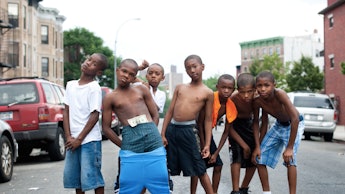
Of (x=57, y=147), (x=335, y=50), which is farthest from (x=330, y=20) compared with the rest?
(x=57, y=147)

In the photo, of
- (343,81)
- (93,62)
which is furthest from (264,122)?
(343,81)

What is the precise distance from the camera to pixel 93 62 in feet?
17.9

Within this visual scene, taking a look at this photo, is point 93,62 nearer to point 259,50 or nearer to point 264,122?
point 264,122

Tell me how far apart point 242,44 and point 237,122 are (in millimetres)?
85738

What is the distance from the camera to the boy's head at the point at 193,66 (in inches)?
228

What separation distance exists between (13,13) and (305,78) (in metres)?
24.6

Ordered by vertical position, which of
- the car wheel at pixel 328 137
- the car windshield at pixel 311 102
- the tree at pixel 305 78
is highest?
the tree at pixel 305 78

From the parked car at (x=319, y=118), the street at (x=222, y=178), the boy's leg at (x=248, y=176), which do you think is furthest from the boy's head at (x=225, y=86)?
the parked car at (x=319, y=118)

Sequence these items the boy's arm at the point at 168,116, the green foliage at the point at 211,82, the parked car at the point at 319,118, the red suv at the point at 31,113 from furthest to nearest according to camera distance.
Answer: the green foliage at the point at 211,82 < the parked car at the point at 319,118 < the red suv at the point at 31,113 < the boy's arm at the point at 168,116

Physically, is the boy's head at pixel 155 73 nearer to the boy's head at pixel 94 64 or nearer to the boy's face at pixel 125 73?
the boy's head at pixel 94 64

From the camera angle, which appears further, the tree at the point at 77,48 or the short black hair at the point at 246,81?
the tree at the point at 77,48

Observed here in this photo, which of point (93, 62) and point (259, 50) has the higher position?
point (259, 50)

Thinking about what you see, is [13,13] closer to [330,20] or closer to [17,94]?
[330,20]

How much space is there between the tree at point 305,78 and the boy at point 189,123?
42.7 meters
